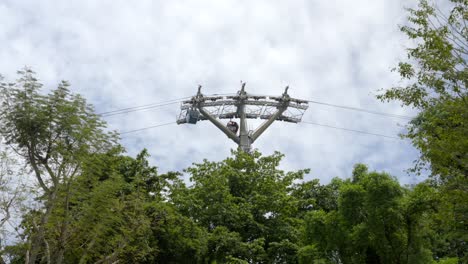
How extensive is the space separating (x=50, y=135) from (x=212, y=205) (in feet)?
33.5

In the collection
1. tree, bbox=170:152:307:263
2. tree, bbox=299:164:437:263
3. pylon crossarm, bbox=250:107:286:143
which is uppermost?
pylon crossarm, bbox=250:107:286:143

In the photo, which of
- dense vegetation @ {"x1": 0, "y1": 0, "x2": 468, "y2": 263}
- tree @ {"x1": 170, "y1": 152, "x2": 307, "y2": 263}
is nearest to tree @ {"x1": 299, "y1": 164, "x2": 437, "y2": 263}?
dense vegetation @ {"x1": 0, "y1": 0, "x2": 468, "y2": 263}

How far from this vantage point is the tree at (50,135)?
538 inches

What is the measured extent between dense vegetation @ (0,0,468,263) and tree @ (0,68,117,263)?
0.03 meters

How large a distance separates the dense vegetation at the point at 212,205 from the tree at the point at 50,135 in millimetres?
27

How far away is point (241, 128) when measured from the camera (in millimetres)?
33500

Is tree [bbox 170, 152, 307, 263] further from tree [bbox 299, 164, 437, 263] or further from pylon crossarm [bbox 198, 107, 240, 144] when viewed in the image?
pylon crossarm [bbox 198, 107, 240, 144]

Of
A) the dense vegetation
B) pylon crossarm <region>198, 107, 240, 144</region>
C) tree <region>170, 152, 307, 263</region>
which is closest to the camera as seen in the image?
the dense vegetation

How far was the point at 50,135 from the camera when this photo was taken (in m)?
14.0

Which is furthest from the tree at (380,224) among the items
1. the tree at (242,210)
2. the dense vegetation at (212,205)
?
the tree at (242,210)

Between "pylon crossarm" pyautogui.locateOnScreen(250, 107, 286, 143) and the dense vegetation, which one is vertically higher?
"pylon crossarm" pyautogui.locateOnScreen(250, 107, 286, 143)

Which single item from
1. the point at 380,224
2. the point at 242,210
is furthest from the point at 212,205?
the point at 380,224

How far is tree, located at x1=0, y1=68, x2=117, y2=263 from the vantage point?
13672 mm

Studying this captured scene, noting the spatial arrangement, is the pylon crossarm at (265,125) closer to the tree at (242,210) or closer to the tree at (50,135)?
the tree at (242,210)
